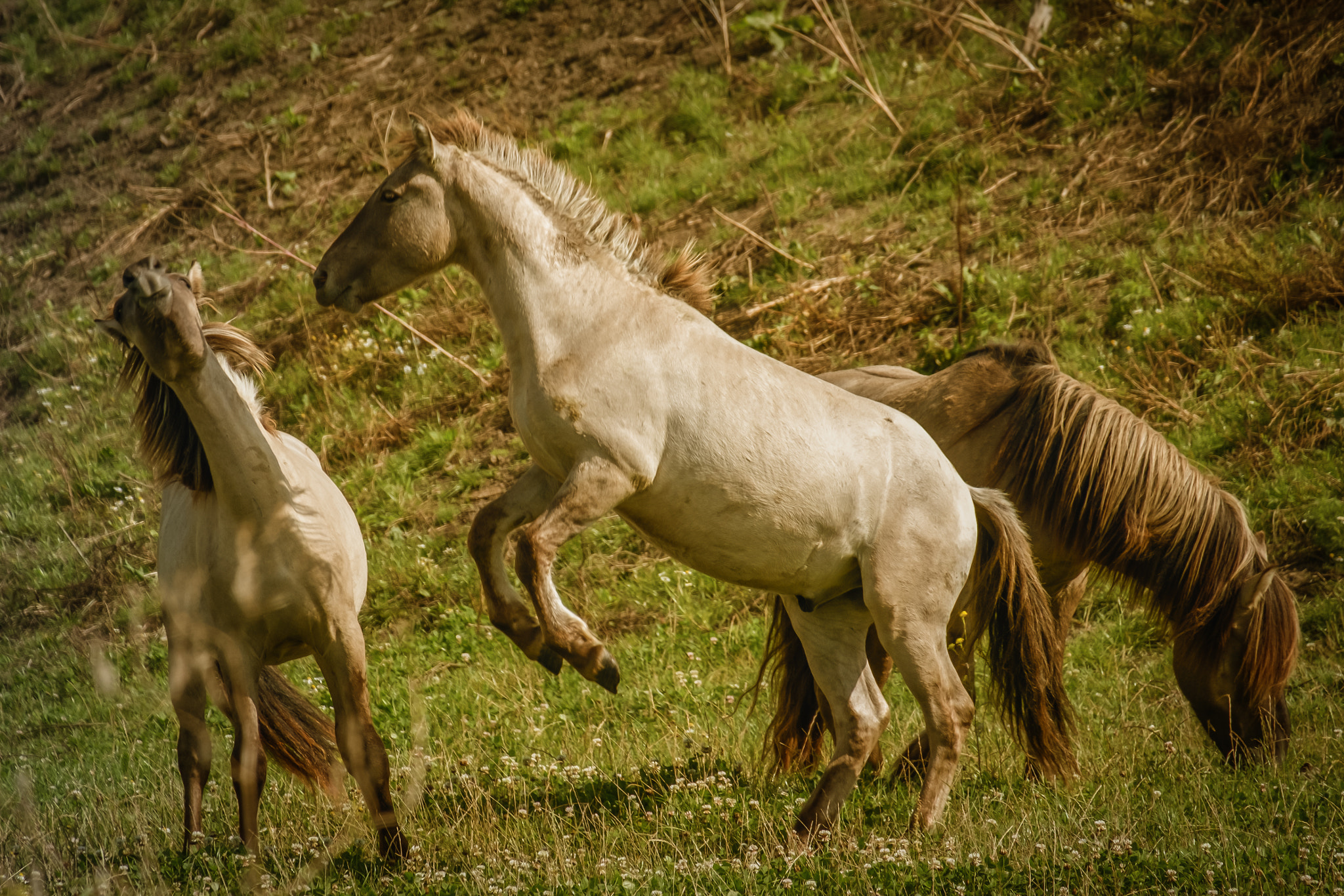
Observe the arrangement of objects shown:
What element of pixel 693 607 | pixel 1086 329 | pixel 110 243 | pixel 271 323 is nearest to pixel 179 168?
pixel 110 243

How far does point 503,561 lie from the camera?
4293 millimetres

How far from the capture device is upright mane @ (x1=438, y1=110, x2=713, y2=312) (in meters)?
4.61

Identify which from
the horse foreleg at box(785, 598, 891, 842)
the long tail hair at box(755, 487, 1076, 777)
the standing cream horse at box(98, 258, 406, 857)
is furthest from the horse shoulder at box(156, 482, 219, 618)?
the long tail hair at box(755, 487, 1076, 777)

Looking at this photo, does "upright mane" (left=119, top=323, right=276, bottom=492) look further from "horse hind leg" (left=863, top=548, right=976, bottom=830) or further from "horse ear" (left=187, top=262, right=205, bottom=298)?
"horse hind leg" (left=863, top=548, right=976, bottom=830)

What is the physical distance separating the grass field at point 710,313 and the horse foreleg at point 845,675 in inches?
14.8

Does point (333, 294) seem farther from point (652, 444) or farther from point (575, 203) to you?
point (652, 444)

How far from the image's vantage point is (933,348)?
9.76m

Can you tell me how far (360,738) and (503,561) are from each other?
3.65ft

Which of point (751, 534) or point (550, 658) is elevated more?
point (751, 534)

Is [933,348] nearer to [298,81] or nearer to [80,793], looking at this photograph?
[80,793]

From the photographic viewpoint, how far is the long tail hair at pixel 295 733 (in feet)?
17.5

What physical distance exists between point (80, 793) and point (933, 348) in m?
7.29

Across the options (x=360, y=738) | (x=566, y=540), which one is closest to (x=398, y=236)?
(x=566, y=540)

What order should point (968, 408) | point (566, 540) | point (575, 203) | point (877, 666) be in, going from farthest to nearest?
point (968, 408) → point (877, 666) → point (575, 203) → point (566, 540)
